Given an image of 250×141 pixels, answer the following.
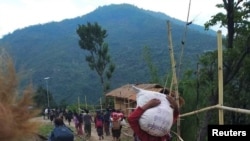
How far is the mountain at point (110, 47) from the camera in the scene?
7338 centimetres

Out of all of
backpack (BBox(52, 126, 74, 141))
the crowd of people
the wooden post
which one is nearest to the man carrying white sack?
the wooden post

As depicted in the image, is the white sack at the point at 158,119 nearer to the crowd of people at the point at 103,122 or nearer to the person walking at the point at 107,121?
the crowd of people at the point at 103,122

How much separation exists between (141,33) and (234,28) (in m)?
103

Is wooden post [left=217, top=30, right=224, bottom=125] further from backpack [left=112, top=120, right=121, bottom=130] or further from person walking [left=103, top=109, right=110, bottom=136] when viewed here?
person walking [left=103, top=109, right=110, bottom=136]

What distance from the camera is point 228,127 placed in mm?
2764

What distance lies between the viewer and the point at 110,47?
108062 mm

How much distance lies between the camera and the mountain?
7338 cm

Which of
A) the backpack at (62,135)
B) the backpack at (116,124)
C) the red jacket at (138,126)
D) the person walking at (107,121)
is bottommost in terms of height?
the person walking at (107,121)

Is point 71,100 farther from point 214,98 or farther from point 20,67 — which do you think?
point 20,67

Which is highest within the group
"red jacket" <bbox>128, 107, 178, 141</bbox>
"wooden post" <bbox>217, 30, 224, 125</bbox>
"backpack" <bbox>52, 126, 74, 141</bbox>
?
"wooden post" <bbox>217, 30, 224, 125</bbox>

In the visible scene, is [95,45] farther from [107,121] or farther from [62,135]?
[62,135]

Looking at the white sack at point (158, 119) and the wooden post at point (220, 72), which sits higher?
the wooden post at point (220, 72)

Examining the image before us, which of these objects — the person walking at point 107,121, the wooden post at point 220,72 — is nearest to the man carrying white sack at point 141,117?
the wooden post at point 220,72

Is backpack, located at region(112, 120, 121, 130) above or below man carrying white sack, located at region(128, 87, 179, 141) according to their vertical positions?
below
